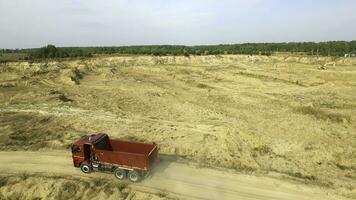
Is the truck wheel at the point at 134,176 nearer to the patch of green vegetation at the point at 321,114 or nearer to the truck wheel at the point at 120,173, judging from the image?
the truck wheel at the point at 120,173

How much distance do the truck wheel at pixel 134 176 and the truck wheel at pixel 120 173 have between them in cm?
34

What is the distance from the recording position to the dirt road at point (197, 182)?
17.5 metres

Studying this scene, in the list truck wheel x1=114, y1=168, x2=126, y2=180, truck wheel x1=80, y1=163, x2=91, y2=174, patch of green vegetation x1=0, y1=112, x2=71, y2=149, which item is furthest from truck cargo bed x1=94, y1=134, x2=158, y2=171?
patch of green vegetation x1=0, y1=112, x2=71, y2=149

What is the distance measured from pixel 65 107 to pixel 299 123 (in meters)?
21.4

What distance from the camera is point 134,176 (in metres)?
18.4

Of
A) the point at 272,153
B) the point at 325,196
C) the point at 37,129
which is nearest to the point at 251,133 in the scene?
the point at 272,153

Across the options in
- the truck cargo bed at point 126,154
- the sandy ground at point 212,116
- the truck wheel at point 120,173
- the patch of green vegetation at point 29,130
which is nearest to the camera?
the truck cargo bed at point 126,154

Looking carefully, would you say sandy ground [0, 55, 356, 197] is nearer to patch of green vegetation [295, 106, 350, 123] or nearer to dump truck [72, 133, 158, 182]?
patch of green vegetation [295, 106, 350, 123]

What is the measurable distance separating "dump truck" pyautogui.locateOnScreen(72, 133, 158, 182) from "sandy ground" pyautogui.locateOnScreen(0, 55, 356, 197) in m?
3.81

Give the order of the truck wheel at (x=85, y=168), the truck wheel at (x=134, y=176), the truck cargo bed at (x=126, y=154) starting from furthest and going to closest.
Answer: the truck wheel at (x=85, y=168)
the truck wheel at (x=134, y=176)
the truck cargo bed at (x=126, y=154)

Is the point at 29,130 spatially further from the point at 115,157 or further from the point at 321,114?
the point at 321,114

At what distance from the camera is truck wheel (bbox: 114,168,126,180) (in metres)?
18.5

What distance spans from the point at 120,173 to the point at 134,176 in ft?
2.52

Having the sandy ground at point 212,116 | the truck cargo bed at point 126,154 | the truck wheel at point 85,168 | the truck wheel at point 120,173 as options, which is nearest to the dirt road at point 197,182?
the truck wheel at point 85,168
